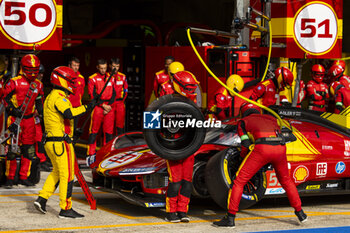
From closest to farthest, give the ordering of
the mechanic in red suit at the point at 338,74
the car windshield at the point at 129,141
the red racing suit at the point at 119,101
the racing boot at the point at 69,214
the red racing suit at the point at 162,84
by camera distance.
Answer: the racing boot at the point at 69,214 → the car windshield at the point at 129,141 → the red racing suit at the point at 162,84 → the red racing suit at the point at 119,101 → the mechanic in red suit at the point at 338,74

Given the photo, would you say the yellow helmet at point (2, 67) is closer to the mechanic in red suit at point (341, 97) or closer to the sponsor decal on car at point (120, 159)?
the sponsor decal on car at point (120, 159)

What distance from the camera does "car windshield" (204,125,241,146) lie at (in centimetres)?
929

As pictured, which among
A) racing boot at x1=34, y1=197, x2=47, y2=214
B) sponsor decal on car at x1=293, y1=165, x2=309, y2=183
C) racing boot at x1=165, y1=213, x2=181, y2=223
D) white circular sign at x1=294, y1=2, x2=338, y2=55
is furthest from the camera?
white circular sign at x1=294, y1=2, x2=338, y2=55

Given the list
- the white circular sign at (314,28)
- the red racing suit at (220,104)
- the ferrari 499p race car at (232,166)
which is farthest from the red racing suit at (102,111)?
the white circular sign at (314,28)

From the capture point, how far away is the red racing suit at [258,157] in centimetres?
841

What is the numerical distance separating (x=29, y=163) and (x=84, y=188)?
85.6 inches

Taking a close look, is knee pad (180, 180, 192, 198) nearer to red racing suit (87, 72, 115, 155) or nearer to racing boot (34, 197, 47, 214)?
racing boot (34, 197, 47, 214)

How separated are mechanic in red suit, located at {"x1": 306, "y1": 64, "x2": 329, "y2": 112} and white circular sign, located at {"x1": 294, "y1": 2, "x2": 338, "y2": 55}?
2.75ft

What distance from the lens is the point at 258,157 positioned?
8406 mm

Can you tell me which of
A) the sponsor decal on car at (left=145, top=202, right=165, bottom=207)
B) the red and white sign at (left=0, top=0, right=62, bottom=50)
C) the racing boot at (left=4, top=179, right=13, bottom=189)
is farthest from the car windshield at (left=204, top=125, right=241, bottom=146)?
the red and white sign at (left=0, top=0, right=62, bottom=50)

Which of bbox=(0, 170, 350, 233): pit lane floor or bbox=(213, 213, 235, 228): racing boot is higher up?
bbox=(213, 213, 235, 228): racing boot

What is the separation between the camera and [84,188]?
30.5ft

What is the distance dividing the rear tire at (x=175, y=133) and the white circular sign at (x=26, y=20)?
12.0 feet

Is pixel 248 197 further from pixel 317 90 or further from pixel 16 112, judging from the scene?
→ pixel 317 90
